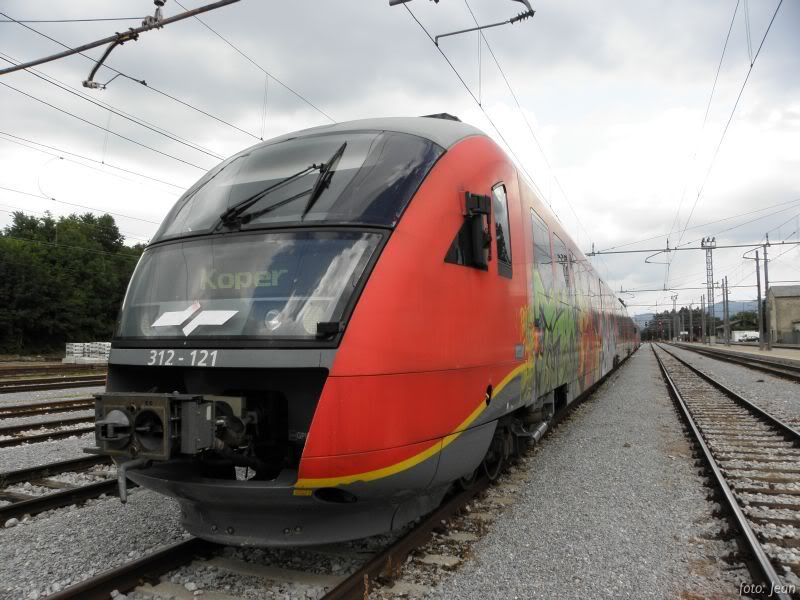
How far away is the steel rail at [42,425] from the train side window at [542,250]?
782 cm

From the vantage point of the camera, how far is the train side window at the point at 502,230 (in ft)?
15.9

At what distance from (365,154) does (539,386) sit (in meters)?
3.35

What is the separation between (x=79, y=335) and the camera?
48.0 metres

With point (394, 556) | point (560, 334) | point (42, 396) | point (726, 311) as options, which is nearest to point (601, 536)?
point (394, 556)

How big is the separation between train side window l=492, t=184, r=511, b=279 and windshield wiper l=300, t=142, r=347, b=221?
1.42 metres

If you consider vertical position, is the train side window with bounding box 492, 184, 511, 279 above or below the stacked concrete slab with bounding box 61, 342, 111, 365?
above

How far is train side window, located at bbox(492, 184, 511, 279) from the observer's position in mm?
4855

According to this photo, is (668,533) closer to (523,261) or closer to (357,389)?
(523,261)

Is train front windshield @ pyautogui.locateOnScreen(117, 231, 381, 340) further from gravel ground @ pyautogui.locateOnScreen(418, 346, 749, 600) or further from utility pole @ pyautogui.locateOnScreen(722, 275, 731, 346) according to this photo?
utility pole @ pyautogui.locateOnScreen(722, 275, 731, 346)

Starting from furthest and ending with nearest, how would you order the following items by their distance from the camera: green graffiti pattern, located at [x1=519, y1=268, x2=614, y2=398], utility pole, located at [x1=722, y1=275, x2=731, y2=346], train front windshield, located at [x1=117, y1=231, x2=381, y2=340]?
utility pole, located at [x1=722, y1=275, x2=731, y2=346], green graffiti pattern, located at [x1=519, y1=268, x2=614, y2=398], train front windshield, located at [x1=117, y1=231, x2=381, y2=340]

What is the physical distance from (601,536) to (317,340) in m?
2.84

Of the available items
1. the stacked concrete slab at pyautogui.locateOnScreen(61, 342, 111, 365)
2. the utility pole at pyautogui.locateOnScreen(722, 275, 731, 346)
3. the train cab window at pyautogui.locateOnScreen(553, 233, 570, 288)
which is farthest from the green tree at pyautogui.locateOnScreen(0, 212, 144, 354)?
the utility pole at pyautogui.locateOnScreen(722, 275, 731, 346)

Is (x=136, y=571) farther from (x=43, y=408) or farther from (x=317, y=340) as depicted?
(x=43, y=408)

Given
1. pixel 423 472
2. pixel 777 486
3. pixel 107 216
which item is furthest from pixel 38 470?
pixel 107 216
